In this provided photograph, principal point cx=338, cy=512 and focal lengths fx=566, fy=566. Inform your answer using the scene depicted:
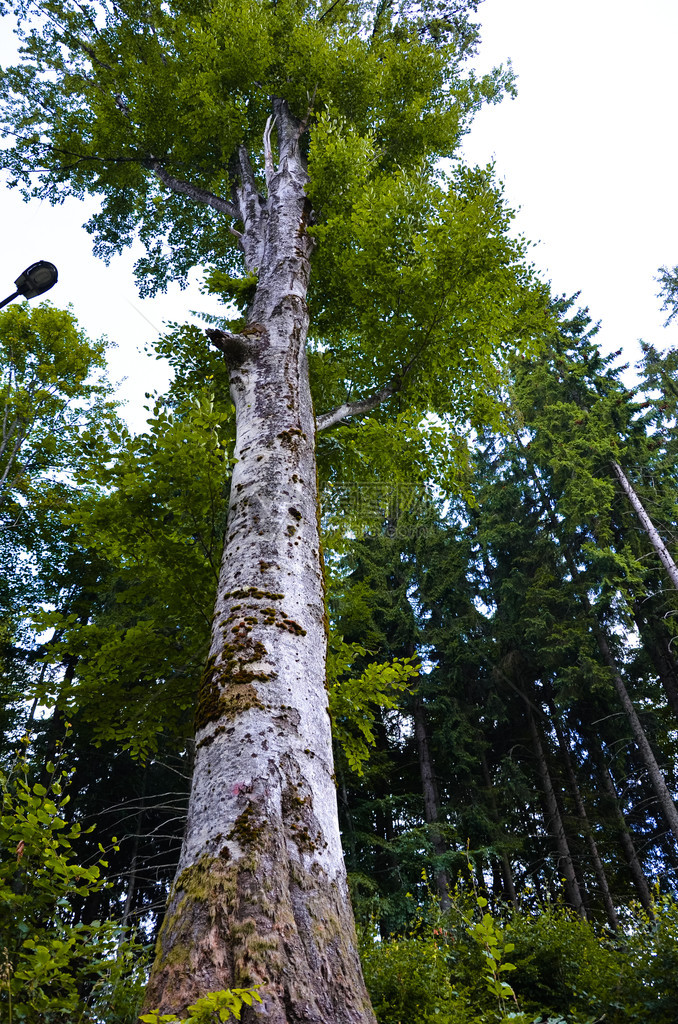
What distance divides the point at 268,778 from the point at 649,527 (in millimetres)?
13020

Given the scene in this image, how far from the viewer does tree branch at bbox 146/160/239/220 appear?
304 inches

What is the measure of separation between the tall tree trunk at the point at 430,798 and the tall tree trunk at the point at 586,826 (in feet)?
11.4

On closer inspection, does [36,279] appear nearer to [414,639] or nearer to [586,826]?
[414,639]

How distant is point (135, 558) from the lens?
4793 millimetres

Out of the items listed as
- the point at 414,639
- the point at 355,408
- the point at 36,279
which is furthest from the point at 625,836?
the point at 36,279

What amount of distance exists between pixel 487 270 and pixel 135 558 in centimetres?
417

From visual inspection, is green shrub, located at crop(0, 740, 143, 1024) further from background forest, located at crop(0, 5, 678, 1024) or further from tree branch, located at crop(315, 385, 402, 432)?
tree branch, located at crop(315, 385, 402, 432)

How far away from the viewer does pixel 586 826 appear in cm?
1382

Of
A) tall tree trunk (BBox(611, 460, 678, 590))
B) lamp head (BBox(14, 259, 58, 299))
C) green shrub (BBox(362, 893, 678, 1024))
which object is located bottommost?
green shrub (BBox(362, 893, 678, 1024))

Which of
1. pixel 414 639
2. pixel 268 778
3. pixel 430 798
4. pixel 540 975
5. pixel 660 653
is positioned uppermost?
pixel 414 639

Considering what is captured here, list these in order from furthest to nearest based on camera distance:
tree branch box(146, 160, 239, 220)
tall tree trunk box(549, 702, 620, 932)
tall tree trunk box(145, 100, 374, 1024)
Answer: tall tree trunk box(549, 702, 620, 932) < tree branch box(146, 160, 239, 220) < tall tree trunk box(145, 100, 374, 1024)

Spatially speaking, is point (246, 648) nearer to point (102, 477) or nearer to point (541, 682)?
point (102, 477)

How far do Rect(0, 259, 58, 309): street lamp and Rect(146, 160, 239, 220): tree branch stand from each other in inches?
122

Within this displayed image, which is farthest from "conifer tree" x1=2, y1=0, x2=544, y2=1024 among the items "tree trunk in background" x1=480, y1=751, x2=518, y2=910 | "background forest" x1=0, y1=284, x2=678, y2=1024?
"tree trunk in background" x1=480, y1=751, x2=518, y2=910
